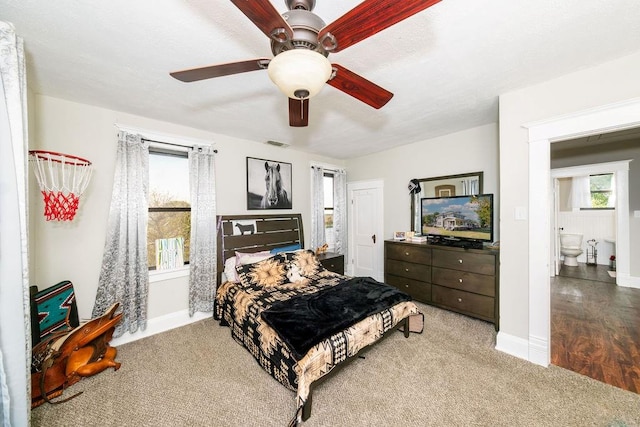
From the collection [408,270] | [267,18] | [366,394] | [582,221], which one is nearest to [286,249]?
[408,270]

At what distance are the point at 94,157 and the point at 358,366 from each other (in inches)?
135

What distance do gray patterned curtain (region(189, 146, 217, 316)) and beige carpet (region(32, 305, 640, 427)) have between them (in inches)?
28.4

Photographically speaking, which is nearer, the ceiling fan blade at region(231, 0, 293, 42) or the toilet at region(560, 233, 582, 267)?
the ceiling fan blade at region(231, 0, 293, 42)

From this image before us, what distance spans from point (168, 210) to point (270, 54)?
2296 mm

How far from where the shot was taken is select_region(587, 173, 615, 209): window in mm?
5094

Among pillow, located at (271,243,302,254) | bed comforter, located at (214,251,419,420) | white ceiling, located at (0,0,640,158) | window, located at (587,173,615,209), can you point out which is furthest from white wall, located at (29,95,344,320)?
window, located at (587,173,615,209)

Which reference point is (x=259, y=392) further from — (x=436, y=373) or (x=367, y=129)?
(x=367, y=129)

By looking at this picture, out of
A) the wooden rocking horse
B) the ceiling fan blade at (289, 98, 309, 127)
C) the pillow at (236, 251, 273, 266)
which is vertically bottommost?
the wooden rocking horse

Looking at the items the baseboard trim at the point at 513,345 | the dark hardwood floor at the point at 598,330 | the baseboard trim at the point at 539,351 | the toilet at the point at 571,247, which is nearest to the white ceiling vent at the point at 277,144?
the baseboard trim at the point at 513,345

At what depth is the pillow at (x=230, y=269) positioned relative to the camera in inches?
119

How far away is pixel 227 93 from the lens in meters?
2.23

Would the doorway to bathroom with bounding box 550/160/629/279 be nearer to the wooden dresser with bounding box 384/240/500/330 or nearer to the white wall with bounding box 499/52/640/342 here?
the wooden dresser with bounding box 384/240/500/330

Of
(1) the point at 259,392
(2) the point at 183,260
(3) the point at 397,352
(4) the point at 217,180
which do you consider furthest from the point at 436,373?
(4) the point at 217,180

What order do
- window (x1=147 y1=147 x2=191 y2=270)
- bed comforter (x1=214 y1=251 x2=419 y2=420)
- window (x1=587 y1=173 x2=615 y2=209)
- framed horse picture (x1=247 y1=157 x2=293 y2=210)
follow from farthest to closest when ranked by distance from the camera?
1. window (x1=587 y1=173 x2=615 y2=209)
2. framed horse picture (x1=247 y1=157 x2=293 y2=210)
3. window (x1=147 y1=147 x2=191 y2=270)
4. bed comforter (x1=214 y1=251 x2=419 y2=420)
